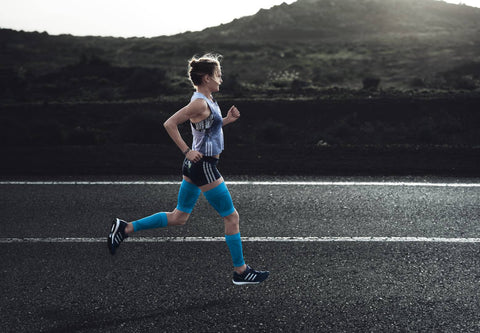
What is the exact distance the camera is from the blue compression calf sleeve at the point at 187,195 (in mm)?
4195

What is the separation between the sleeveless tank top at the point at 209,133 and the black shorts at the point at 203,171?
0.07 m

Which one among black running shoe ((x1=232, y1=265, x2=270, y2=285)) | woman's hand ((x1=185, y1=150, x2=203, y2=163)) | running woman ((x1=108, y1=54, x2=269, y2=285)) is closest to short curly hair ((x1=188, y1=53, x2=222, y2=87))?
running woman ((x1=108, y1=54, x2=269, y2=285))

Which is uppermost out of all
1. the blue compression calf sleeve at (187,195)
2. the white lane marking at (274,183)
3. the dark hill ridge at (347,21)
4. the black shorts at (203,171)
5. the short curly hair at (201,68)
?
the dark hill ridge at (347,21)

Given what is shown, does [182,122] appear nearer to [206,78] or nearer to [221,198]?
[206,78]

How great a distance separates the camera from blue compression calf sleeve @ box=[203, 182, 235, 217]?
3986 millimetres

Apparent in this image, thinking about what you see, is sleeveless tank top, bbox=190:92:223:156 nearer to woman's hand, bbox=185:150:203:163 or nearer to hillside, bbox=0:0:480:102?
woman's hand, bbox=185:150:203:163

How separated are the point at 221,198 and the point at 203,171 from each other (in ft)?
0.96

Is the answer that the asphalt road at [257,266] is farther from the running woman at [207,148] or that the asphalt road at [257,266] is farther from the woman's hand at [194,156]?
the woman's hand at [194,156]

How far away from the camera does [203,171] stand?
12.9ft

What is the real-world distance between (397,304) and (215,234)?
231 centimetres

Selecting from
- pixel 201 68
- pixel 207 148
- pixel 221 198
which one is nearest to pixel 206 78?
pixel 201 68

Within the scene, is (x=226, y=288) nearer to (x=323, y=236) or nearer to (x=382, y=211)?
(x=323, y=236)

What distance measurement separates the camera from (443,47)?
44094mm

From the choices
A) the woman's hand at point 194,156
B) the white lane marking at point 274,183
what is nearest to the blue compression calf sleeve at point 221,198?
the woman's hand at point 194,156
